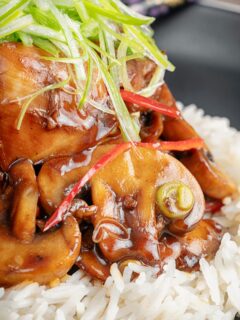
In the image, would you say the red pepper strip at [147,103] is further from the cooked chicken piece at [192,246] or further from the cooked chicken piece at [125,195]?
the cooked chicken piece at [192,246]

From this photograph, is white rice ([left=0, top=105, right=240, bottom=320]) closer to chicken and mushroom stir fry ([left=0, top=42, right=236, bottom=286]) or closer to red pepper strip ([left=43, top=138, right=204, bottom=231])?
chicken and mushroom stir fry ([left=0, top=42, right=236, bottom=286])

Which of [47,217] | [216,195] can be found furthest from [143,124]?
[47,217]

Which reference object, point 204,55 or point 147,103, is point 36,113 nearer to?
point 147,103

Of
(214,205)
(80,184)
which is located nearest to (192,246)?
(214,205)

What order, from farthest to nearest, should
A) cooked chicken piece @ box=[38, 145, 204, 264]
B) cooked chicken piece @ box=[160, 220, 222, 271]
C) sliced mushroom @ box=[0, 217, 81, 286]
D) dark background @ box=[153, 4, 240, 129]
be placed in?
1. dark background @ box=[153, 4, 240, 129]
2. cooked chicken piece @ box=[160, 220, 222, 271]
3. cooked chicken piece @ box=[38, 145, 204, 264]
4. sliced mushroom @ box=[0, 217, 81, 286]

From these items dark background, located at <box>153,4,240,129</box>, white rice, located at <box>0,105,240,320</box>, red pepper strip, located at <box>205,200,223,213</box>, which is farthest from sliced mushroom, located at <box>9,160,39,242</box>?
dark background, located at <box>153,4,240,129</box>

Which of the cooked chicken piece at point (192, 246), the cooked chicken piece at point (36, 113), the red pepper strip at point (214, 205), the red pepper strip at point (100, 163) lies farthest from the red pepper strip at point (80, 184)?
the red pepper strip at point (214, 205)

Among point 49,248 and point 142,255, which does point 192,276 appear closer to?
point 142,255
